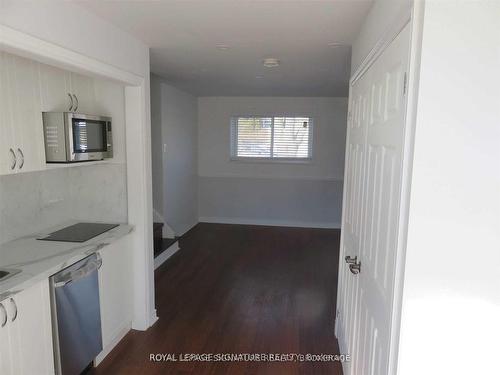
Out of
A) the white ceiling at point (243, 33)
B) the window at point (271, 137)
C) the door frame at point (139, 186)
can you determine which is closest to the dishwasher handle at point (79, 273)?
the door frame at point (139, 186)

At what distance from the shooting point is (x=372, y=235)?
1722 mm

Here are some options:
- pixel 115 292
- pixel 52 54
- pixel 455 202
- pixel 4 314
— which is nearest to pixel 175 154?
pixel 115 292

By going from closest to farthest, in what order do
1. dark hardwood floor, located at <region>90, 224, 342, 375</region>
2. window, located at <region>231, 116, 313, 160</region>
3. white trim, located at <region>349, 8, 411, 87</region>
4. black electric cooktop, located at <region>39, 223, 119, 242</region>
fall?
1. white trim, located at <region>349, 8, 411, 87</region>
2. black electric cooktop, located at <region>39, 223, 119, 242</region>
3. dark hardwood floor, located at <region>90, 224, 342, 375</region>
4. window, located at <region>231, 116, 313, 160</region>

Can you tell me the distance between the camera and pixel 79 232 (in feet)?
8.78

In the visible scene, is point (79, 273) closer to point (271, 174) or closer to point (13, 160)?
point (13, 160)

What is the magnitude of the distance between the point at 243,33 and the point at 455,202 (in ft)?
6.02

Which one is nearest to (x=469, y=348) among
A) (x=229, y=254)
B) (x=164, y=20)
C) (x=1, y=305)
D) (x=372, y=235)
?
(x=372, y=235)

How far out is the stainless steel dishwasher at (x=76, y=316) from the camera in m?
2.08

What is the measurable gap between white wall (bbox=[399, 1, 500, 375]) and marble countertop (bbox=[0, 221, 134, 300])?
1.75 metres

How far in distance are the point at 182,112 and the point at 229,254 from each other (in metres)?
2.40

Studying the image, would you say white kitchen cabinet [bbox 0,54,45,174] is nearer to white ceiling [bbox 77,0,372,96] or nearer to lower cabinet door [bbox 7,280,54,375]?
white ceiling [bbox 77,0,372,96]

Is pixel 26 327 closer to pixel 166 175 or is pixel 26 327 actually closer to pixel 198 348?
pixel 198 348

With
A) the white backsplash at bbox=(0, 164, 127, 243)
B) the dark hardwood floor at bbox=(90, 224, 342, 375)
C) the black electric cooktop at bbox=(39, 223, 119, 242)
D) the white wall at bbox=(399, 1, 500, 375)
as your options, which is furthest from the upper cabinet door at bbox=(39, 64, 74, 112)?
the white wall at bbox=(399, 1, 500, 375)

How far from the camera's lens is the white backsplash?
253 centimetres
